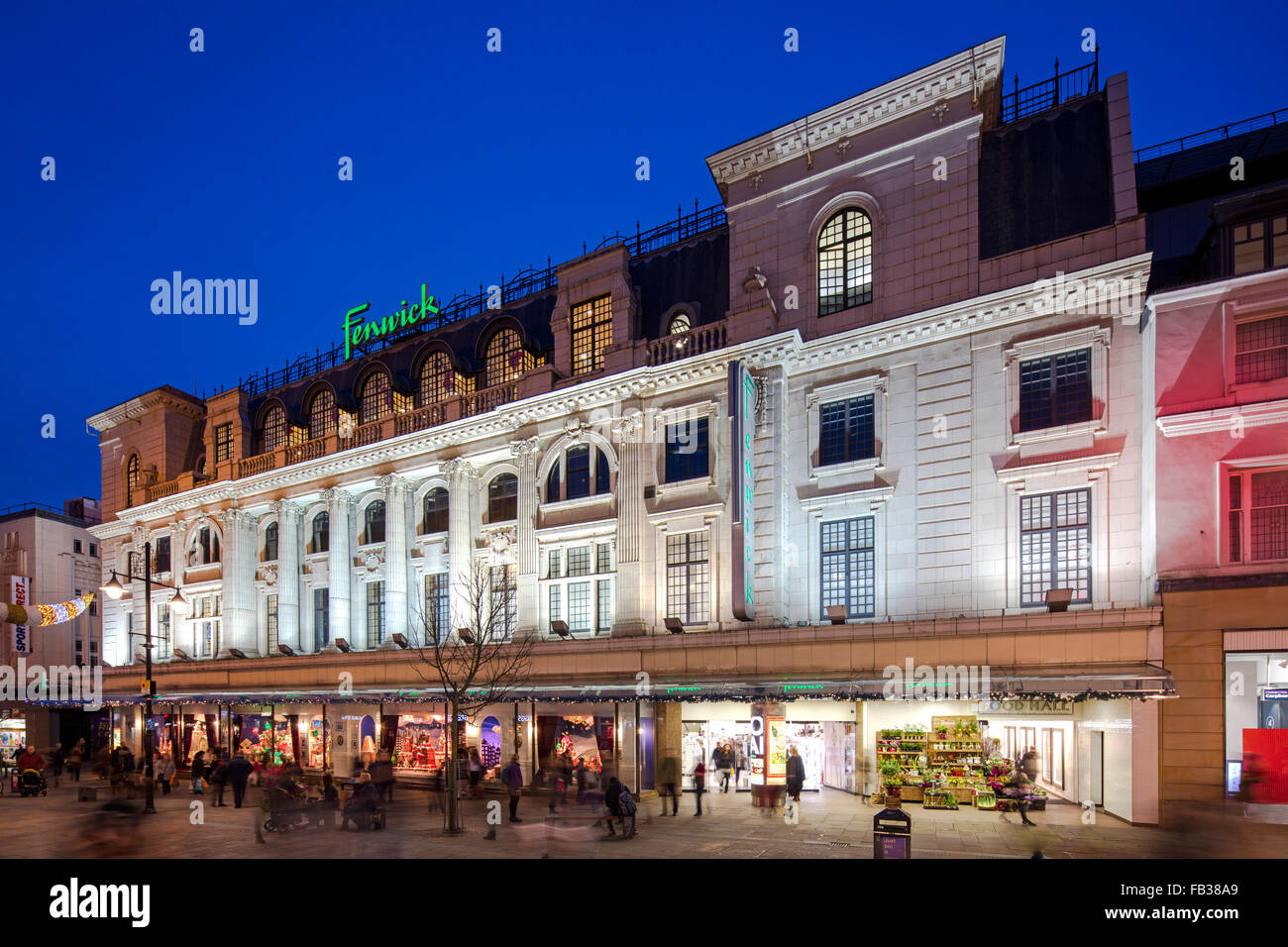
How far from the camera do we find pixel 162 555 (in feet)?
148

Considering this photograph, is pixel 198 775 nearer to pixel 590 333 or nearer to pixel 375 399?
pixel 375 399

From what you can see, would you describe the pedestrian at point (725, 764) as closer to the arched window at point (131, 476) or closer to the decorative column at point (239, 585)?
the decorative column at point (239, 585)

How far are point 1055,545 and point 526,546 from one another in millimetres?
18031

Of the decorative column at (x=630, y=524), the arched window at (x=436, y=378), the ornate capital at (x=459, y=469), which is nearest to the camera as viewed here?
the decorative column at (x=630, y=524)

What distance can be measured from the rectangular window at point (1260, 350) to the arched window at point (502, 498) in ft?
77.3

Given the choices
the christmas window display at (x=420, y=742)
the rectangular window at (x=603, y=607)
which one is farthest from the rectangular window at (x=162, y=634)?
the rectangular window at (x=603, y=607)

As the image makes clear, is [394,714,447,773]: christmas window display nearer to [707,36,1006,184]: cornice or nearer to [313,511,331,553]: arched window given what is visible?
[313,511,331,553]: arched window

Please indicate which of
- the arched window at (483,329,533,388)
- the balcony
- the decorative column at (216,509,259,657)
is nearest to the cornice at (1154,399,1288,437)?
the balcony

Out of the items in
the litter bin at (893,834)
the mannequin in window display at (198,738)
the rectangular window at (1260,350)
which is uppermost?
the rectangular window at (1260,350)

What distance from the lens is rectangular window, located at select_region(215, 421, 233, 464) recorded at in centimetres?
4322

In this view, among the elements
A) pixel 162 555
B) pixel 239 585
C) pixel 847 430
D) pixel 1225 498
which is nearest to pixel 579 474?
pixel 847 430

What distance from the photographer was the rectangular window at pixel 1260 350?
18703mm
